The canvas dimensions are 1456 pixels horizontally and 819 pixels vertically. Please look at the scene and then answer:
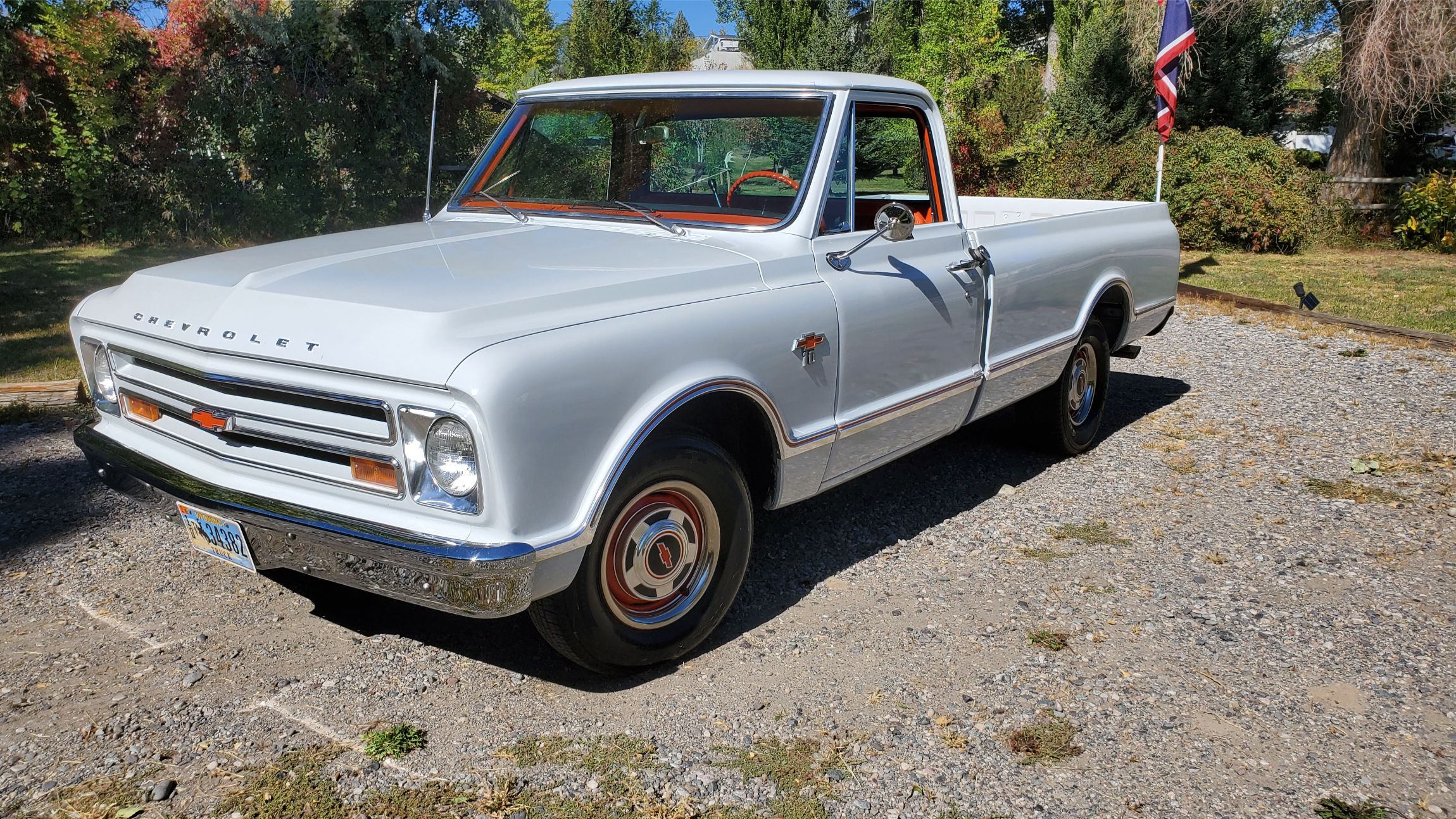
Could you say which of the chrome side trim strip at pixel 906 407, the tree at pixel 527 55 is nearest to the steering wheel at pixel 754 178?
the chrome side trim strip at pixel 906 407

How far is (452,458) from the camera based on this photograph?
284 centimetres

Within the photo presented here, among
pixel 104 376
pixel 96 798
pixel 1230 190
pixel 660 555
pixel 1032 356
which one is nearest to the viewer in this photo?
pixel 96 798

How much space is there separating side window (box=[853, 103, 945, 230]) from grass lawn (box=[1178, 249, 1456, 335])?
6.58 metres

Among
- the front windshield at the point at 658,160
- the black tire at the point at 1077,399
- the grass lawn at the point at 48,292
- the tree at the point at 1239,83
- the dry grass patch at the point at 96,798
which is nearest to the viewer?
the dry grass patch at the point at 96,798

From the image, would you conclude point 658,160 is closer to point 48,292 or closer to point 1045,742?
point 1045,742

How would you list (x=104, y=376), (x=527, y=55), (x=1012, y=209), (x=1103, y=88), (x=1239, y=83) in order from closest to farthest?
(x=104, y=376) → (x=1012, y=209) → (x=1239, y=83) → (x=1103, y=88) → (x=527, y=55)

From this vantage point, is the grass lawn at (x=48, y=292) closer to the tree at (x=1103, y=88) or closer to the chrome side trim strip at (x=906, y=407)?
the chrome side trim strip at (x=906, y=407)

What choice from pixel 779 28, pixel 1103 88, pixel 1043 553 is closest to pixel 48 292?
pixel 1043 553

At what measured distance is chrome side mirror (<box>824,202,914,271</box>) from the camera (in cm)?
396

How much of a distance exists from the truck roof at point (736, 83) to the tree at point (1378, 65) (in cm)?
1156

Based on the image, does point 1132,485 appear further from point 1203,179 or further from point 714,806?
point 1203,179

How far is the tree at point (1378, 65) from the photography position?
1316 centimetres

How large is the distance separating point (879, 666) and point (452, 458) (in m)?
1.62

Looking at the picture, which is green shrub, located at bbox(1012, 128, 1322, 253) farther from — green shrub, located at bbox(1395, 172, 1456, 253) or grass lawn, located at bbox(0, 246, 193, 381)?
grass lawn, located at bbox(0, 246, 193, 381)
